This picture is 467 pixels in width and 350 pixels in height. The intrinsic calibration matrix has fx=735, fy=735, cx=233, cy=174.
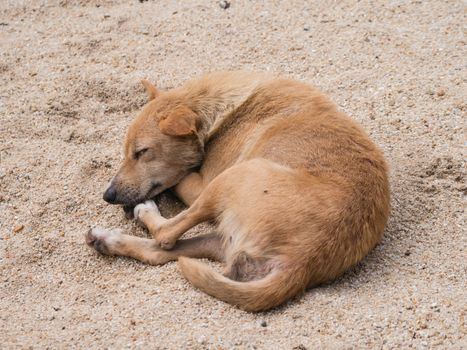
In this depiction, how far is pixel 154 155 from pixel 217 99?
2.05 ft

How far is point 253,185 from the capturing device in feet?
14.8

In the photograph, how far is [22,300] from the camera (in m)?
4.50

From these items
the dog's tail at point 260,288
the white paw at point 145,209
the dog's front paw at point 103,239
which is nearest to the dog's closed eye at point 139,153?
the white paw at point 145,209

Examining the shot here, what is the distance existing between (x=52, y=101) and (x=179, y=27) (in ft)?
5.59

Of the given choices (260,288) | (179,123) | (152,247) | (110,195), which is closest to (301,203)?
(260,288)

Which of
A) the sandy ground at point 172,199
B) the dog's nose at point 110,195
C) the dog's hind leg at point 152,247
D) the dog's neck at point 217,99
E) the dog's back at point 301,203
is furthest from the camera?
the dog's neck at point 217,99

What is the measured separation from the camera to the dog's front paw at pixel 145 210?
5141 millimetres

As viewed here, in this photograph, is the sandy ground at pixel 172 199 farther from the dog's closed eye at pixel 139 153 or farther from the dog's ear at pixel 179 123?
the dog's ear at pixel 179 123

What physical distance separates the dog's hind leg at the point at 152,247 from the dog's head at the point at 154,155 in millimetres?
518

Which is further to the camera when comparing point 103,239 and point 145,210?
point 145,210

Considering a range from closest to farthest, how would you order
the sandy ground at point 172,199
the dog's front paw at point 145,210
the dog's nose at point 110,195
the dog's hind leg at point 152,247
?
1. the sandy ground at point 172,199
2. the dog's hind leg at point 152,247
3. the dog's front paw at point 145,210
4. the dog's nose at point 110,195

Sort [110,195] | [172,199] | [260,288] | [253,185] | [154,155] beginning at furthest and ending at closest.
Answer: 1. [172,199]
2. [154,155]
3. [110,195]
4. [253,185]
5. [260,288]

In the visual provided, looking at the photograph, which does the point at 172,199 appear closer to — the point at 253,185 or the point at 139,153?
the point at 139,153

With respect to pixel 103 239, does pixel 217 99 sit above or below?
above
